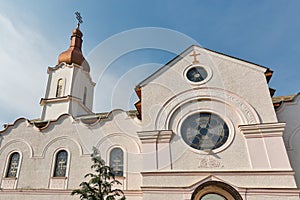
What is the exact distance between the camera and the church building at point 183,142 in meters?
9.55

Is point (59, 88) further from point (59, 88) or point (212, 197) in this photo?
point (212, 197)

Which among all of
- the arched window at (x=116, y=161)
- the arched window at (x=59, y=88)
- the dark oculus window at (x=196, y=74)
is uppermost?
the arched window at (x=59, y=88)

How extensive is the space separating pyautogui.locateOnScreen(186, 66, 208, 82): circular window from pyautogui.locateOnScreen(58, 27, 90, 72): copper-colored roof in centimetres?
1236

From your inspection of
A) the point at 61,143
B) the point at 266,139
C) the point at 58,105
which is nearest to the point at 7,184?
the point at 61,143

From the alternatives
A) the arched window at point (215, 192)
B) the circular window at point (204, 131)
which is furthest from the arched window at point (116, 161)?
the arched window at point (215, 192)

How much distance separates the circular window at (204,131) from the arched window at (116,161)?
151 inches

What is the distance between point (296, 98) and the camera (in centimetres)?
1230

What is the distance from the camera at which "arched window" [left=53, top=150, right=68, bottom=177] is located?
1280 cm

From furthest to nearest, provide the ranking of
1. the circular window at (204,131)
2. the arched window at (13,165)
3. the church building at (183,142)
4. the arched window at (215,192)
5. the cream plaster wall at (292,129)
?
1. the arched window at (13,165)
2. the cream plaster wall at (292,129)
3. the circular window at (204,131)
4. the church building at (183,142)
5. the arched window at (215,192)

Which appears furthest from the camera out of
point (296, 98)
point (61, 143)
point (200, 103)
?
point (61, 143)

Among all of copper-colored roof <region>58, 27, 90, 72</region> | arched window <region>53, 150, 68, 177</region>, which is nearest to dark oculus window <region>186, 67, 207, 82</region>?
arched window <region>53, 150, 68, 177</region>

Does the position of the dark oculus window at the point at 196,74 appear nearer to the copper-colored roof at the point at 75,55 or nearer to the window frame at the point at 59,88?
the copper-colored roof at the point at 75,55

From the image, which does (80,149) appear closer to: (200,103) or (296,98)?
(200,103)

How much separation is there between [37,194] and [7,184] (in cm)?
224
